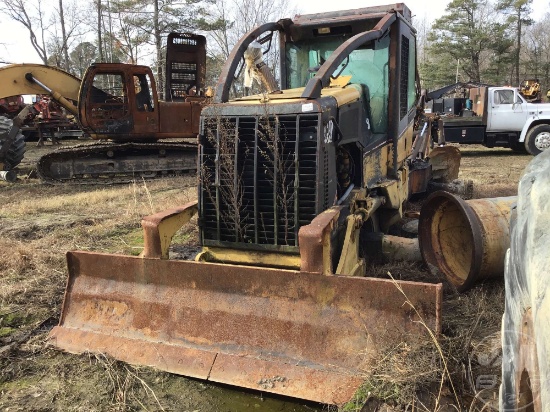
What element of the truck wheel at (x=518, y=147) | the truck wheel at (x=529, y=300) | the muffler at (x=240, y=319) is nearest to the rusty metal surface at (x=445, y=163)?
the muffler at (x=240, y=319)

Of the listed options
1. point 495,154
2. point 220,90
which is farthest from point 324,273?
point 495,154

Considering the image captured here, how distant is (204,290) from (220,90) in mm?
1722

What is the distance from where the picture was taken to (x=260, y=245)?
12.5ft

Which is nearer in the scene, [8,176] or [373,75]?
[373,75]

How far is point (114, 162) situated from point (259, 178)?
867 centimetres

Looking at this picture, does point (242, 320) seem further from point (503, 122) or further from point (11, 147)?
point (503, 122)

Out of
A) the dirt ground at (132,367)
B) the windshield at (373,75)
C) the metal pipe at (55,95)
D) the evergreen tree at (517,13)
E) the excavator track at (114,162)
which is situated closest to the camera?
the dirt ground at (132,367)

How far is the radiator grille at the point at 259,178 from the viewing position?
3645 millimetres

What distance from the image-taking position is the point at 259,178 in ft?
12.4

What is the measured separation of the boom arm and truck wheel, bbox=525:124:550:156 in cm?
1275

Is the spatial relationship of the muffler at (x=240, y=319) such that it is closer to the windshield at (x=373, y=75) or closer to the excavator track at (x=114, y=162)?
the windshield at (x=373, y=75)

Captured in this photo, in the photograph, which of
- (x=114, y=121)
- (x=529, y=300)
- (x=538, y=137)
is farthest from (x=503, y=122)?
(x=529, y=300)

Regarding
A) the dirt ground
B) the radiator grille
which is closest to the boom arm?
the dirt ground

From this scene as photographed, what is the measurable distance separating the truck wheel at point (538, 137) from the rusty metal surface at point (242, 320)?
1431cm
